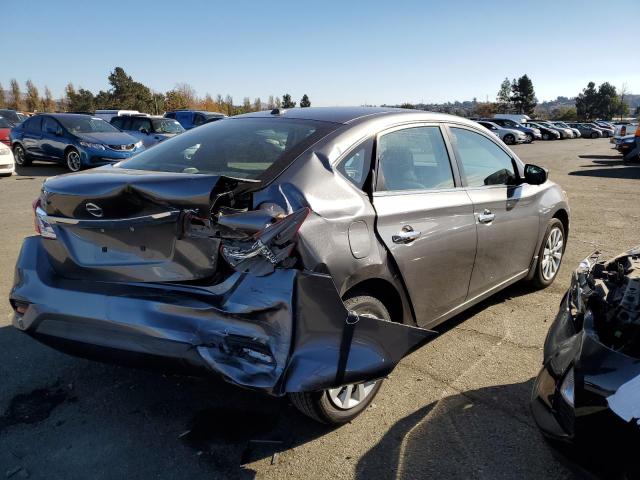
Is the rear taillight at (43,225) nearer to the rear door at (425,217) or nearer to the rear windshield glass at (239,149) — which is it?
the rear windshield glass at (239,149)

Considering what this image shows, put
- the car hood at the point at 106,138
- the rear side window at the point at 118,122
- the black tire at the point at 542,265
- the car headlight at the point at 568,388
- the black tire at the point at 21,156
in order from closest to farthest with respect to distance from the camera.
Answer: the car headlight at the point at 568,388, the black tire at the point at 542,265, the car hood at the point at 106,138, the black tire at the point at 21,156, the rear side window at the point at 118,122

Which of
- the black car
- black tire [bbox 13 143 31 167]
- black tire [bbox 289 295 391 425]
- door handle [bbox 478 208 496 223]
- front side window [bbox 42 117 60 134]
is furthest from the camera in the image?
black tire [bbox 13 143 31 167]

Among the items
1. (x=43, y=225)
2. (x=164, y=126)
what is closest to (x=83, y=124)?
(x=164, y=126)

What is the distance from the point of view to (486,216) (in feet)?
11.9

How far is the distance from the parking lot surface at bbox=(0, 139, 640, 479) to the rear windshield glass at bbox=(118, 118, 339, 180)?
1386 millimetres

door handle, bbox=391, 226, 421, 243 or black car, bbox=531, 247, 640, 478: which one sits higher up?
door handle, bbox=391, 226, 421, 243

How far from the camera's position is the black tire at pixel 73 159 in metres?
13.4

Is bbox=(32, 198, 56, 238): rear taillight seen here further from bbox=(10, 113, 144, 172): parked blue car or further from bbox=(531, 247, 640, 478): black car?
bbox=(10, 113, 144, 172): parked blue car

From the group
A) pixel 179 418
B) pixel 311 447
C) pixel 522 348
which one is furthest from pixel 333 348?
pixel 522 348

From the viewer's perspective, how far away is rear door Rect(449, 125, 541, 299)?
11.9ft

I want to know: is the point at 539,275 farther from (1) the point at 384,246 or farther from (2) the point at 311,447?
(2) the point at 311,447

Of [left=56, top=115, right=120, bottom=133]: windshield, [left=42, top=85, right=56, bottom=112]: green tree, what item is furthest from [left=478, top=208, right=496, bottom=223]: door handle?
[left=42, top=85, right=56, bottom=112]: green tree

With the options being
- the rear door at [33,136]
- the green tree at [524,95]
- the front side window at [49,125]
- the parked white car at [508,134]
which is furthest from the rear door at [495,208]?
the green tree at [524,95]

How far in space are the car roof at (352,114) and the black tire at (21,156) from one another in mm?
14563
